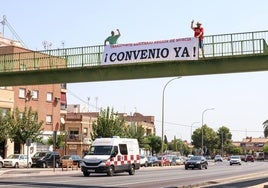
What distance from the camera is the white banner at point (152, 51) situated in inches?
990

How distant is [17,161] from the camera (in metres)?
48.2

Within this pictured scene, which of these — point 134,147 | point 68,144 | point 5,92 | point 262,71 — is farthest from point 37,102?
point 262,71

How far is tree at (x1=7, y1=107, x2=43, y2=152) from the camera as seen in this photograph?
53.8m

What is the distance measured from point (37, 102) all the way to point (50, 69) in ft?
118

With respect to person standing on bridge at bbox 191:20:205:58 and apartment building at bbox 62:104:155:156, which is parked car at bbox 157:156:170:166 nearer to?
apartment building at bbox 62:104:155:156

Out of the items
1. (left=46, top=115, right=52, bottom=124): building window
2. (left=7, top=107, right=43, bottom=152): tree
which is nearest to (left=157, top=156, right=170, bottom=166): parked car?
(left=46, top=115, right=52, bottom=124): building window

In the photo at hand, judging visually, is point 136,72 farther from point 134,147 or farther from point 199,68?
point 134,147

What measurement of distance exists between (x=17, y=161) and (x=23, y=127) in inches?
269

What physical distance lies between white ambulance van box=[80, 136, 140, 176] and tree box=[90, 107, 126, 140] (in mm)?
30969

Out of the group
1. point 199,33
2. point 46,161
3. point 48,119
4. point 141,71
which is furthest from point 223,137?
point 199,33

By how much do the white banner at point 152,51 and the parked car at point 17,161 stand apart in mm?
23513

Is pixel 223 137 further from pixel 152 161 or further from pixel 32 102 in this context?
pixel 32 102

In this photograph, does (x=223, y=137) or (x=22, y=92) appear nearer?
(x=22, y=92)

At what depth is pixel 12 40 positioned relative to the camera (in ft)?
256
